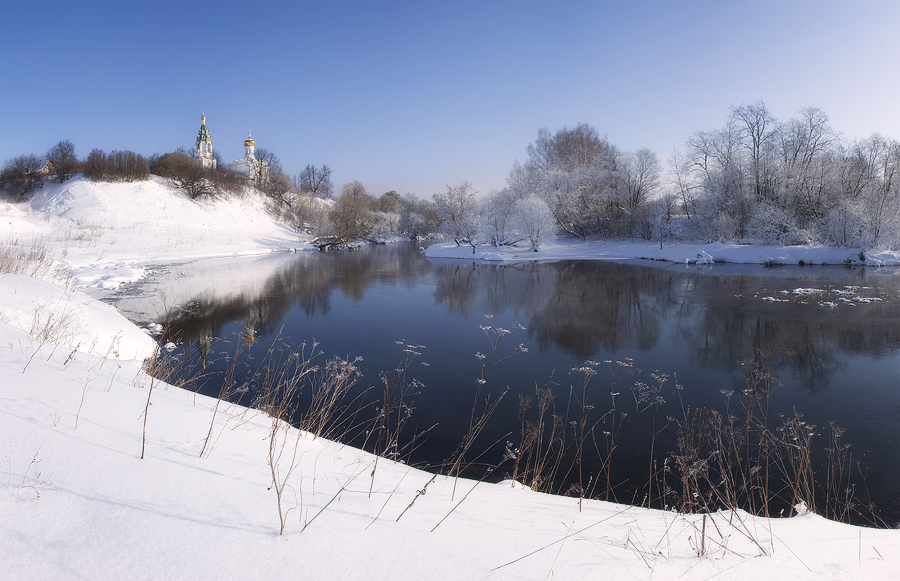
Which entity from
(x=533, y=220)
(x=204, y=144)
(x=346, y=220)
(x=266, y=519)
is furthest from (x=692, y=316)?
(x=204, y=144)

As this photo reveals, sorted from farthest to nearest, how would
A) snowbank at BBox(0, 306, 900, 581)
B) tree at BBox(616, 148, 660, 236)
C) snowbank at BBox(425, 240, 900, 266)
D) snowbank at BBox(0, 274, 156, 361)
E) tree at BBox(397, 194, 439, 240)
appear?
1. tree at BBox(397, 194, 439, 240)
2. tree at BBox(616, 148, 660, 236)
3. snowbank at BBox(425, 240, 900, 266)
4. snowbank at BBox(0, 274, 156, 361)
5. snowbank at BBox(0, 306, 900, 581)

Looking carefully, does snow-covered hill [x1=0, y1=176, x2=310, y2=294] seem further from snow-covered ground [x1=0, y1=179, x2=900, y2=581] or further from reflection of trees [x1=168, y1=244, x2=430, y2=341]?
snow-covered ground [x1=0, y1=179, x2=900, y2=581]

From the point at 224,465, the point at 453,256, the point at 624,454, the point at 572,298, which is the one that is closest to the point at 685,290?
the point at 572,298

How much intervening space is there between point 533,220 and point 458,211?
28.7 ft

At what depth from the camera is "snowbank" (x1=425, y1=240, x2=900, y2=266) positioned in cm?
2448

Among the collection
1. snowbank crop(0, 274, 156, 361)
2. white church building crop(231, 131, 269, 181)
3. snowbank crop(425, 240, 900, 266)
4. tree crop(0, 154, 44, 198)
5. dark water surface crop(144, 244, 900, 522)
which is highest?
white church building crop(231, 131, 269, 181)

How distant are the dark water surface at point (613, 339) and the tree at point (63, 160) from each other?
3583 cm

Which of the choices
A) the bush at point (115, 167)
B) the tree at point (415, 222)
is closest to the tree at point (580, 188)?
the tree at point (415, 222)

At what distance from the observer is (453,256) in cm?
3444

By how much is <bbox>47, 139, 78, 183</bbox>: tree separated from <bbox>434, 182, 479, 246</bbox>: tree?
33.0m

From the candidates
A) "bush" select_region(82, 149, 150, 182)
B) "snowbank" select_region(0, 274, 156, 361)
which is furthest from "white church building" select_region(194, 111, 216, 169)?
"snowbank" select_region(0, 274, 156, 361)

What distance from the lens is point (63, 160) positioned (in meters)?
41.4

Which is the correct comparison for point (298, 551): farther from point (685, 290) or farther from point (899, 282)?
point (899, 282)

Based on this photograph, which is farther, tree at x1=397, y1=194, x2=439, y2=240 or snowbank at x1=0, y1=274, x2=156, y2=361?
tree at x1=397, y1=194, x2=439, y2=240
